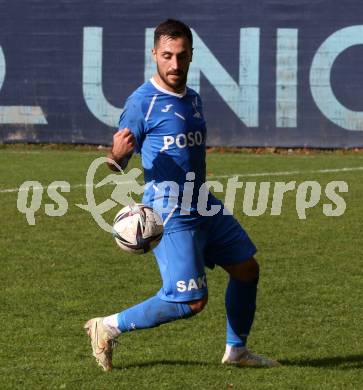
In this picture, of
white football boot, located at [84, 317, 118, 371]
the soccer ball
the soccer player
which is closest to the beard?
the soccer player

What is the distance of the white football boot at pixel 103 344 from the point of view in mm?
6734

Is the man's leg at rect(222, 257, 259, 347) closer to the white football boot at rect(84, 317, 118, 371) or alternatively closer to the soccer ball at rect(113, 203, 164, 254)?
the soccer ball at rect(113, 203, 164, 254)

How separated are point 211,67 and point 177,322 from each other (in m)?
12.9

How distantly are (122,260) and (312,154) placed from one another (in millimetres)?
10566

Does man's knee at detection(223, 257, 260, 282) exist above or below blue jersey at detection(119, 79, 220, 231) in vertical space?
below

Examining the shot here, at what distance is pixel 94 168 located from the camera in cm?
1741

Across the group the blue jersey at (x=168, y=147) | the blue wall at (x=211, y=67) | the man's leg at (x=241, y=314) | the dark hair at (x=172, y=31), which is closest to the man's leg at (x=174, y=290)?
the blue jersey at (x=168, y=147)

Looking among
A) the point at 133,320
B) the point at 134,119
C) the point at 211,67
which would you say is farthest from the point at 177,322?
the point at 211,67

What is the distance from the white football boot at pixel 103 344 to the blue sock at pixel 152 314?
8cm

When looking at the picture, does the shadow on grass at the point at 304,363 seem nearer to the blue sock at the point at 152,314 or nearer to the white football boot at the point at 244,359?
the white football boot at the point at 244,359

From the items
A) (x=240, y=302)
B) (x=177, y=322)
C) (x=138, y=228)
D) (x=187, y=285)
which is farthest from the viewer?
(x=177, y=322)

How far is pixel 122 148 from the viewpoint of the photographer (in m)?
6.26

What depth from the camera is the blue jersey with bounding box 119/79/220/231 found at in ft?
21.6

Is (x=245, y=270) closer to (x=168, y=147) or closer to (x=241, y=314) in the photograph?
(x=241, y=314)
